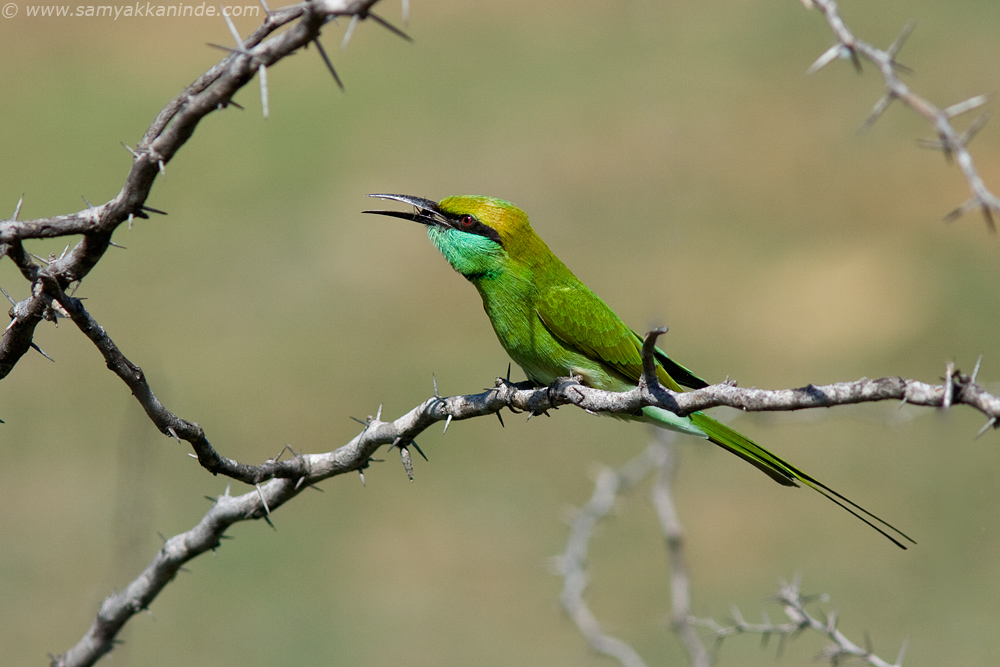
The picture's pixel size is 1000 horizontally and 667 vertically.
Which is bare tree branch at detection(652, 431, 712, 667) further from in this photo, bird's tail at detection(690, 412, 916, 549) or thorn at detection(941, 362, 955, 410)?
thorn at detection(941, 362, 955, 410)

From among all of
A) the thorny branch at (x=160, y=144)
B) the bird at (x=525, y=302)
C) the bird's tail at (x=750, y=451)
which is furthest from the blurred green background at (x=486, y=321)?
the thorny branch at (x=160, y=144)

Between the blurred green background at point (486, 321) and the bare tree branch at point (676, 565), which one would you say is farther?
the blurred green background at point (486, 321)

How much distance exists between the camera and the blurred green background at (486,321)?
7582mm

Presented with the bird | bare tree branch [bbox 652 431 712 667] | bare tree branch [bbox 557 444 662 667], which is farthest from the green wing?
bare tree branch [bbox 557 444 662 667]

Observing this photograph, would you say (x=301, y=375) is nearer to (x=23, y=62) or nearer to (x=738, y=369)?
(x=738, y=369)

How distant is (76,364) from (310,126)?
561 cm

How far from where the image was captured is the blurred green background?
24.9ft

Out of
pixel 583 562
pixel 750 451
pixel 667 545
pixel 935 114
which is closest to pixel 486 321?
pixel 583 562

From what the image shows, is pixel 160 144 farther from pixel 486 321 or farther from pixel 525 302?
pixel 486 321

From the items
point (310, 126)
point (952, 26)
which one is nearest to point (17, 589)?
point (310, 126)

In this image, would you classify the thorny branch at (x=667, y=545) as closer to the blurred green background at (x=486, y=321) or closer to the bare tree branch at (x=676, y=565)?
the bare tree branch at (x=676, y=565)

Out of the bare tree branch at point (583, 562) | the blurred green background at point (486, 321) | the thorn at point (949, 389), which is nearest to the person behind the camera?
the thorn at point (949, 389)

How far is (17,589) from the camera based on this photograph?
25.5 feet

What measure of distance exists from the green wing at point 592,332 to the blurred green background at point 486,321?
56 centimetres
